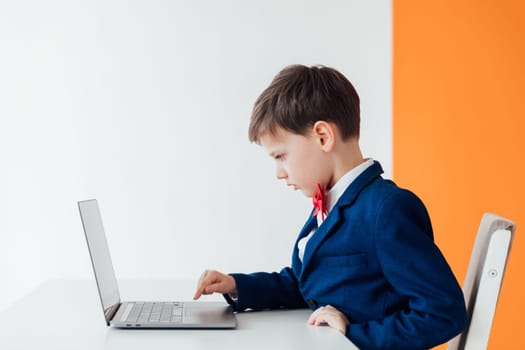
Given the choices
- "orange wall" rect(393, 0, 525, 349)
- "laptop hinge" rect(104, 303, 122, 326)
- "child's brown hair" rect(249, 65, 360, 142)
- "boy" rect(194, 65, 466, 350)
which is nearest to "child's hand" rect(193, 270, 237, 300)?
"boy" rect(194, 65, 466, 350)

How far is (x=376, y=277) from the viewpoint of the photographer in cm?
130

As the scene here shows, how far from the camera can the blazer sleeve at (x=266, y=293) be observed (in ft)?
4.63

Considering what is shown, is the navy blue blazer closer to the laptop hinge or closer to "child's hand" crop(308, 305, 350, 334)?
"child's hand" crop(308, 305, 350, 334)

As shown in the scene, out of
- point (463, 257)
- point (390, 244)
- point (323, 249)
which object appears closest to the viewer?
point (390, 244)

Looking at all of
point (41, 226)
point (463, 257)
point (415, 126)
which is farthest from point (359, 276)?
point (41, 226)

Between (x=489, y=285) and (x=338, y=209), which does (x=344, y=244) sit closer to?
(x=338, y=209)

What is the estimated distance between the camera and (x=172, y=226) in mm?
3174

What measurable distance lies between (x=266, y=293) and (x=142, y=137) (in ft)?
6.08

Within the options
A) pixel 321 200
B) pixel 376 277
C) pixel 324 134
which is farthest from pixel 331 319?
pixel 324 134

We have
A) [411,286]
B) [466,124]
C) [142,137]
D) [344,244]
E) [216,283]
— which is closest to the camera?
[411,286]

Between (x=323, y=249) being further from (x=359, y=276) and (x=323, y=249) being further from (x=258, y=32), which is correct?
(x=258, y=32)

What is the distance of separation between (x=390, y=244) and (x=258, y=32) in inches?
82.7

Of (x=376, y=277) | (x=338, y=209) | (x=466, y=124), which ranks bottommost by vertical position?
(x=466, y=124)

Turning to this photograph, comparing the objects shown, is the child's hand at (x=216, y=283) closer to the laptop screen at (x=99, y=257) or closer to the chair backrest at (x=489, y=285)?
the laptop screen at (x=99, y=257)
